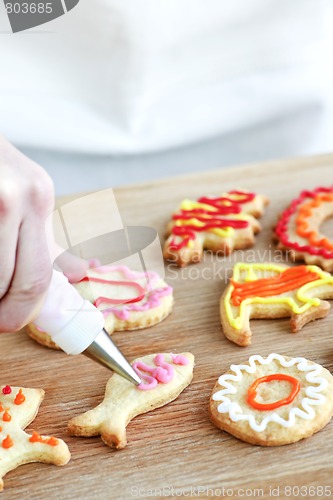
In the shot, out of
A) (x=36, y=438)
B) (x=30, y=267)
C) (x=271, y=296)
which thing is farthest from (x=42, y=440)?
(x=271, y=296)

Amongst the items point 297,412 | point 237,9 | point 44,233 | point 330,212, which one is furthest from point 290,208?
point 44,233

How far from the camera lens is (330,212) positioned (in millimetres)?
1445

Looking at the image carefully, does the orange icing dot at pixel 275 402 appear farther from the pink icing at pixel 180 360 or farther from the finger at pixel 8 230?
the finger at pixel 8 230

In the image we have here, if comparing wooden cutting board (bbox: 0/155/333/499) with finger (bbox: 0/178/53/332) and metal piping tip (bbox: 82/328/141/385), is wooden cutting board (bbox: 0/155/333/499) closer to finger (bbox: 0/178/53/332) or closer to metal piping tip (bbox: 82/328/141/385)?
metal piping tip (bbox: 82/328/141/385)

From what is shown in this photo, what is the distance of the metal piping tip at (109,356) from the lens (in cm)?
100

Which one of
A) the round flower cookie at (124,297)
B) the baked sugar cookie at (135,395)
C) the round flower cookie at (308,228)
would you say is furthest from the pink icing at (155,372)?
the round flower cookie at (308,228)

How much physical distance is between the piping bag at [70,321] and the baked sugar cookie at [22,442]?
0.12m

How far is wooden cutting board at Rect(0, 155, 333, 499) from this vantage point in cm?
89

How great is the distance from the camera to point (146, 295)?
125cm

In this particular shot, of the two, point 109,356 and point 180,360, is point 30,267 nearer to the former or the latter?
point 109,356

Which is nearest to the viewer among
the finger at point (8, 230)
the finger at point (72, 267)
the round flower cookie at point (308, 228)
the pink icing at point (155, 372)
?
the finger at point (8, 230)

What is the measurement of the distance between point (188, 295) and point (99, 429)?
0.36 meters

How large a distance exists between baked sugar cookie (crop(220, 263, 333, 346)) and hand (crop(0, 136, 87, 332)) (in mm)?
387

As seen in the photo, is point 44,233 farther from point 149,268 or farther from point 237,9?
point 237,9
